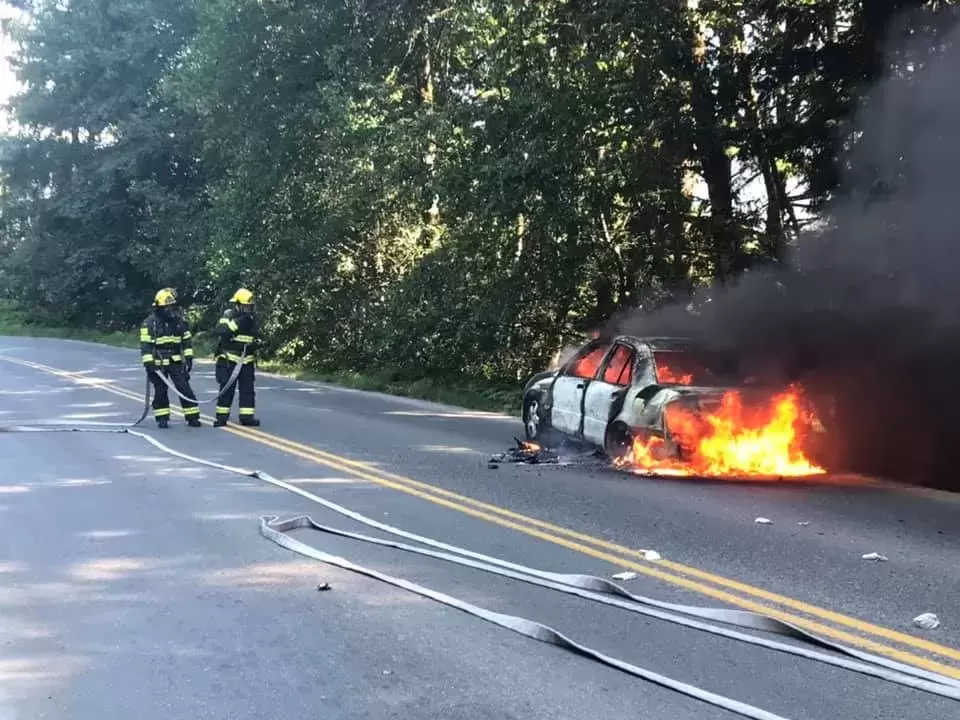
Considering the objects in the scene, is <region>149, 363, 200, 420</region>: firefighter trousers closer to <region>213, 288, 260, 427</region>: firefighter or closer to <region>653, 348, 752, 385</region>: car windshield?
<region>213, 288, 260, 427</region>: firefighter

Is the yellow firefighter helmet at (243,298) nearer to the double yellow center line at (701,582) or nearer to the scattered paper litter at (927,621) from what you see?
the double yellow center line at (701,582)

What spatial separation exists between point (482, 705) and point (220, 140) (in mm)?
24034

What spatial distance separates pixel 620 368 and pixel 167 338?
6477mm

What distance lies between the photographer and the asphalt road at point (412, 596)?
164 inches

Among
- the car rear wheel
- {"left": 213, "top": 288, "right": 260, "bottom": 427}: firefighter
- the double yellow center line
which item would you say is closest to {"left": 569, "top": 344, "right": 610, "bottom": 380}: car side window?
the car rear wheel

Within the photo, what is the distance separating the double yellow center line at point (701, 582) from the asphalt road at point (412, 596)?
0.03m

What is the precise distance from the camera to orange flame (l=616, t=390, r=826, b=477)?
9055 mm

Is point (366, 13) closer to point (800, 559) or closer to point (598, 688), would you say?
point (800, 559)

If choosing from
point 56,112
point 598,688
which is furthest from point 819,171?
point 56,112

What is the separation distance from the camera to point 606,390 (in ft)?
32.6

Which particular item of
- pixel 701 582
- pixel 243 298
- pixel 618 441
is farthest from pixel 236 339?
pixel 701 582

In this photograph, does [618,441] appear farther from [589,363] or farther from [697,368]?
[589,363]

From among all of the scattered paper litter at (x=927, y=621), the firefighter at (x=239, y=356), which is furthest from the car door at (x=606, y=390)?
the firefighter at (x=239, y=356)

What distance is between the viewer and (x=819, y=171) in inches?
508
